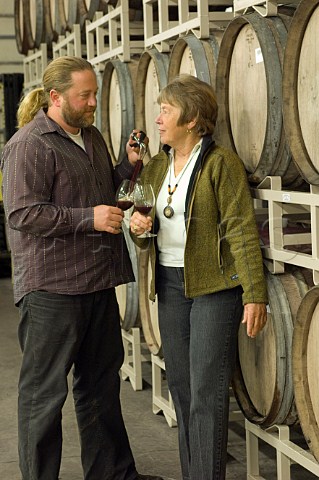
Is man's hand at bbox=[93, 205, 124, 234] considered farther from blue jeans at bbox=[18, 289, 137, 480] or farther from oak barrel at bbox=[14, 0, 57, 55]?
oak barrel at bbox=[14, 0, 57, 55]

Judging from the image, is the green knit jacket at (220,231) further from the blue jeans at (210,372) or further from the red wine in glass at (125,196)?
the red wine in glass at (125,196)

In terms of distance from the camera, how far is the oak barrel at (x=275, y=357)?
3.34 meters

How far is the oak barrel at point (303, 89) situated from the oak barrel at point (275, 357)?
534 millimetres

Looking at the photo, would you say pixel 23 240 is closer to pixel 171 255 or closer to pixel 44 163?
pixel 44 163

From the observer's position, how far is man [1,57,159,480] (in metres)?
3.40

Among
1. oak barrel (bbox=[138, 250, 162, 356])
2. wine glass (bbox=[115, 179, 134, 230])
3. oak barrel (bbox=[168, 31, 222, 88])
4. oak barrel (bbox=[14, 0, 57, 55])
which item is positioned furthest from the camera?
oak barrel (bbox=[14, 0, 57, 55])

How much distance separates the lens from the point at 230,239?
10.6ft

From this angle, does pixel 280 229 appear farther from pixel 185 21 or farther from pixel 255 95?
pixel 185 21

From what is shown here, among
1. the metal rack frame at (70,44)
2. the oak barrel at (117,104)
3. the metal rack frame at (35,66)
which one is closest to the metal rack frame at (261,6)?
the oak barrel at (117,104)

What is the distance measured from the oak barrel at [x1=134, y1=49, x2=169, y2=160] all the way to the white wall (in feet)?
23.8

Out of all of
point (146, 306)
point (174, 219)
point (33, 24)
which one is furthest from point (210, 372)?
point (33, 24)

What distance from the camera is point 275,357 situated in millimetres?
3387

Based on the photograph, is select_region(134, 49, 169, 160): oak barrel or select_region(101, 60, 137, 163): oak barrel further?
select_region(101, 60, 137, 163): oak barrel

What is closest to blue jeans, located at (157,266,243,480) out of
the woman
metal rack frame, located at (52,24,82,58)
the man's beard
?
the woman
